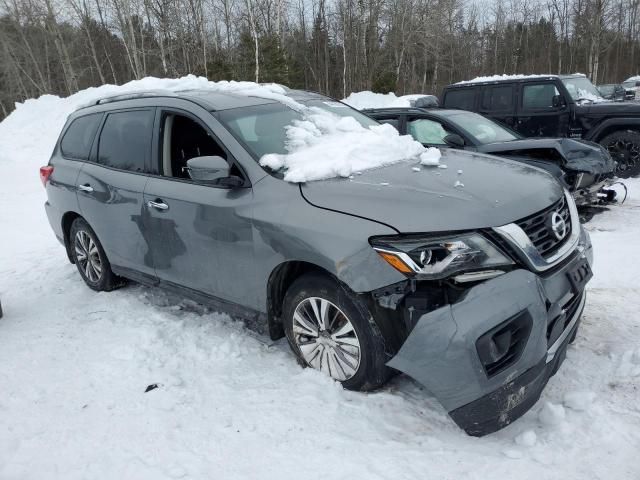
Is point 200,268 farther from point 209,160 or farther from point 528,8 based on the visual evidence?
point 528,8

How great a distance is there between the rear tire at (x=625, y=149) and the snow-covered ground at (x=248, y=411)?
5175 mm

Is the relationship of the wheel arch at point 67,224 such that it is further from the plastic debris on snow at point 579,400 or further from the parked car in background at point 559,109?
the parked car in background at point 559,109

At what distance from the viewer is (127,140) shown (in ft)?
13.9

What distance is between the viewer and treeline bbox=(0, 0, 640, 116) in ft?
89.2

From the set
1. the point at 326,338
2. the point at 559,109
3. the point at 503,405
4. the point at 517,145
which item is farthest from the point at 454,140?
the point at 503,405

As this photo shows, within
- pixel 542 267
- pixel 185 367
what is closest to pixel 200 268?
pixel 185 367

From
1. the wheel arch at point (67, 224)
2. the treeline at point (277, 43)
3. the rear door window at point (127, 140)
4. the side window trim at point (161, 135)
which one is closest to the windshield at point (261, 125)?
the side window trim at point (161, 135)

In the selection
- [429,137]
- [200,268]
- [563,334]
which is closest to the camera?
[563,334]

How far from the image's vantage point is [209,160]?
3.20 meters

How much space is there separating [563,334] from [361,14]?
32.3m

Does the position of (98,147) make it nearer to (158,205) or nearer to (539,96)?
(158,205)

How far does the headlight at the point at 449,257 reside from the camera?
8.20 ft

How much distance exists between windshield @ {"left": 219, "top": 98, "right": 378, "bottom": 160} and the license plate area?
1927mm

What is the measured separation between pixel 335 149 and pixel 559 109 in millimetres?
7431
